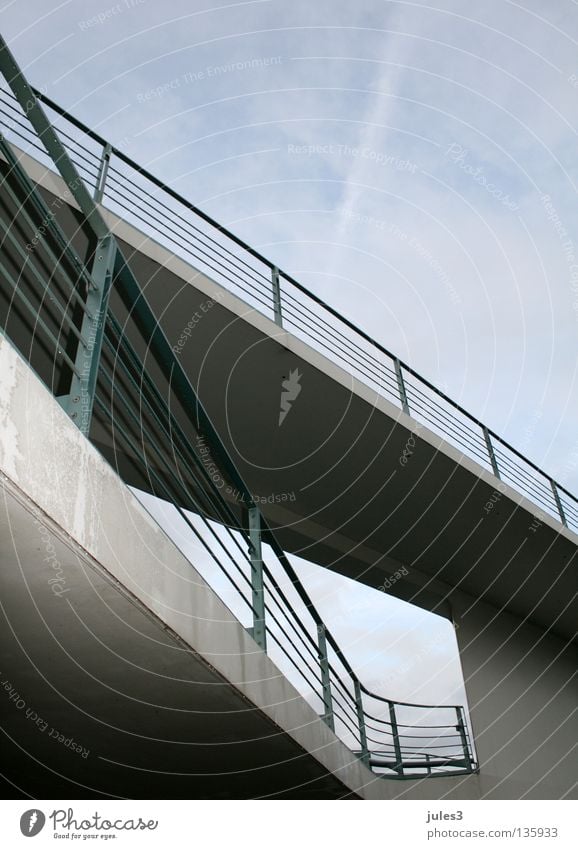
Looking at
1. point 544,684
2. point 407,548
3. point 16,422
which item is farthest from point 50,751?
point 544,684

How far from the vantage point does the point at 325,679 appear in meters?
4.25

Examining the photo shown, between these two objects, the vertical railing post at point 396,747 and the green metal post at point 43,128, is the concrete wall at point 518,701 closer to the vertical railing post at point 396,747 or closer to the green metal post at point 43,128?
the vertical railing post at point 396,747

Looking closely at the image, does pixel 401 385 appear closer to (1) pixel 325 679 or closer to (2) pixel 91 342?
(1) pixel 325 679

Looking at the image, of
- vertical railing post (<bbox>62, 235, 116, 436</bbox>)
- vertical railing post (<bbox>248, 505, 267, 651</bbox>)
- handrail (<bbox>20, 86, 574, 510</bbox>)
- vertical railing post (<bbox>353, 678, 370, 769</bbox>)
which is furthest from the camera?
vertical railing post (<bbox>353, 678, 370, 769</bbox>)

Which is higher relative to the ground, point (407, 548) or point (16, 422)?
point (407, 548)

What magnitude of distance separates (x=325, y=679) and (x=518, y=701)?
468 cm

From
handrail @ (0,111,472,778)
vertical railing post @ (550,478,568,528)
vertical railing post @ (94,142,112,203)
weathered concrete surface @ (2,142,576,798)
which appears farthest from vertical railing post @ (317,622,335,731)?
vertical railing post @ (550,478,568,528)

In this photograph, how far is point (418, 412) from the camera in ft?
21.6

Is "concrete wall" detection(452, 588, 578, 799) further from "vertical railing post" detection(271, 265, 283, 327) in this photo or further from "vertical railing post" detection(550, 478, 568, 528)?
"vertical railing post" detection(271, 265, 283, 327)

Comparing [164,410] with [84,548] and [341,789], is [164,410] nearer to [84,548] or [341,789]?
[84,548]

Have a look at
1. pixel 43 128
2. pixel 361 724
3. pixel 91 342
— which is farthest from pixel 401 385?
pixel 43 128

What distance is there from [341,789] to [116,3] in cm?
492

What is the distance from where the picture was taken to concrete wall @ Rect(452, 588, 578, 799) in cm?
732

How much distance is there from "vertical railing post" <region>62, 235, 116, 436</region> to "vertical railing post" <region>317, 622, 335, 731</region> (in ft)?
9.80
